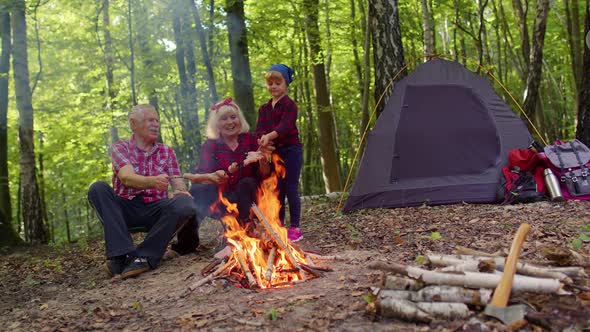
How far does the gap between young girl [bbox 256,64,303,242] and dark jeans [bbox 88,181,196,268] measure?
0.93 meters

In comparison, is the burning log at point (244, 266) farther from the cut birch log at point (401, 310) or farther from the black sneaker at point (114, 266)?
the black sneaker at point (114, 266)

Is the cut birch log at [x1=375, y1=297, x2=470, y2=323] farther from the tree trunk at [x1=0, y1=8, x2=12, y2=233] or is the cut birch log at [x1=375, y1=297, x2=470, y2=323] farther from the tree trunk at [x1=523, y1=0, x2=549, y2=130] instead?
the tree trunk at [x1=523, y1=0, x2=549, y2=130]

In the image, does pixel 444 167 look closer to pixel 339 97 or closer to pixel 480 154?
pixel 480 154

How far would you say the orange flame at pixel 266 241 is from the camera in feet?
11.1

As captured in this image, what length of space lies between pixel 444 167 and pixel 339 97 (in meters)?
12.3

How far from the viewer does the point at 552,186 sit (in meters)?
5.71

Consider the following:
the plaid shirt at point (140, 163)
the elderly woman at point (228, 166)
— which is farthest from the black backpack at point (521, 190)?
the plaid shirt at point (140, 163)

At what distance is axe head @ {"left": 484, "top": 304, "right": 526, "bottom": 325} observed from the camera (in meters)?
2.18

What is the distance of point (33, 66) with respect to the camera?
14.3m

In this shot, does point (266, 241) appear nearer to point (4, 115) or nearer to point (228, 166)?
point (228, 166)

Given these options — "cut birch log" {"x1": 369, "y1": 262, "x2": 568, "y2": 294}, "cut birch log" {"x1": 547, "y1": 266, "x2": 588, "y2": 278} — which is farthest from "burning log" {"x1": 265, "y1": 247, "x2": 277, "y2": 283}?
"cut birch log" {"x1": 547, "y1": 266, "x2": 588, "y2": 278}

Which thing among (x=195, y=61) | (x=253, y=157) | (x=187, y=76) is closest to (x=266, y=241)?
(x=253, y=157)

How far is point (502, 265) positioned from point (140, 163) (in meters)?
3.08

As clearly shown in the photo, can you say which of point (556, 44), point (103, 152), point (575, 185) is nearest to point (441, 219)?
point (575, 185)
